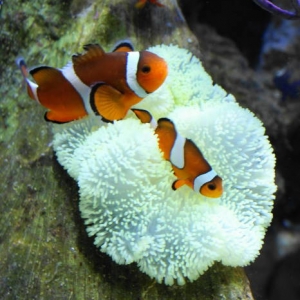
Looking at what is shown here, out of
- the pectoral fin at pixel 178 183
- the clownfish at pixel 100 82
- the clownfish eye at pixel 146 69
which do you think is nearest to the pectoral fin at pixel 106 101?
the clownfish at pixel 100 82

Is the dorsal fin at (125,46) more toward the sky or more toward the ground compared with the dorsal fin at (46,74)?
more toward the sky

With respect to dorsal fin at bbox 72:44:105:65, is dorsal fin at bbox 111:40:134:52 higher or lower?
lower

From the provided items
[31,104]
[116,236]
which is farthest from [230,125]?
[31,104]

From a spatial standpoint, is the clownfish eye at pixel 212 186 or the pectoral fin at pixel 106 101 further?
the pectoral fin at pixel 106 101

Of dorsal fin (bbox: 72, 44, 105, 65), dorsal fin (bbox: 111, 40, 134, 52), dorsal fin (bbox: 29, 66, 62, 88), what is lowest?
dorsal fin (bbox: 29, 66, 62, 88)

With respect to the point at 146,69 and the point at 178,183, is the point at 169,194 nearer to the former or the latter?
the point at 178,183

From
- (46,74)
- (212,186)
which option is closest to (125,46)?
(46,74)

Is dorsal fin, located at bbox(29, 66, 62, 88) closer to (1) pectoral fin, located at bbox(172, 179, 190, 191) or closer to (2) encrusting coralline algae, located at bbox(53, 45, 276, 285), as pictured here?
(2) encrusting coralline algae, located at bbox(53, 45, 276, 285)

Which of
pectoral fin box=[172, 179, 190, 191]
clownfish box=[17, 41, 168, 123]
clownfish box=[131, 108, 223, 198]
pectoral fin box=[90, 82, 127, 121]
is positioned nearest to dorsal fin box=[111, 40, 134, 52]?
clownfish box=[17, 41, 168, 123]

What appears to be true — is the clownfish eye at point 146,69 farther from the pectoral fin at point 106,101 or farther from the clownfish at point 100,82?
the pectoral fin at point 106,101
